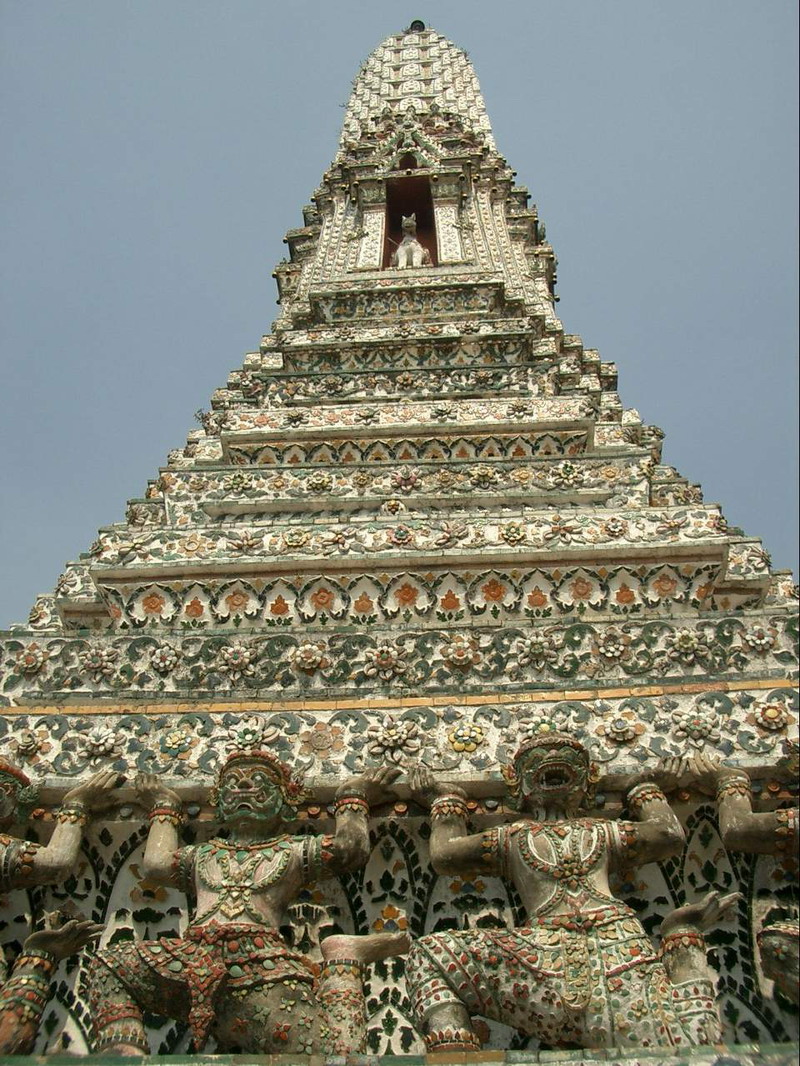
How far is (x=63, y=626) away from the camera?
9156 mm

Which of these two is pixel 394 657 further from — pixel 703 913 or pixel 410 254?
pixel 410 254

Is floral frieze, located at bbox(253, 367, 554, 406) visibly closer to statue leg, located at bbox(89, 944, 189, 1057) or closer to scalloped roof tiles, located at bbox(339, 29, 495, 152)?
statue leg, located at bbox(89, 944, 189, 1057)

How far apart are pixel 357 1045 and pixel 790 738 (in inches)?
123

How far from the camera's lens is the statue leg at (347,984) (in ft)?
17.2

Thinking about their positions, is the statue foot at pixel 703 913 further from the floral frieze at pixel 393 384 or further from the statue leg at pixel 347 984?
the floral frieze at pixel 393 384

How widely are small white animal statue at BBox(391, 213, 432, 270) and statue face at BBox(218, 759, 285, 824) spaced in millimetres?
11346

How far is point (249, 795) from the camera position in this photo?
6215 mm

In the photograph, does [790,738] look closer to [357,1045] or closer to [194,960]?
[357,1045]

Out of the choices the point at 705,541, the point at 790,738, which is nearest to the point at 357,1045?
the point at 790,738

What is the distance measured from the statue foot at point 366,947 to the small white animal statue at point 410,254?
1221cm

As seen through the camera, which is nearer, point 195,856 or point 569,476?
point 195,856

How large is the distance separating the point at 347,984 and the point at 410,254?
1294cm

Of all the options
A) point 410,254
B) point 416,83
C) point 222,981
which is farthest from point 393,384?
point 416,83

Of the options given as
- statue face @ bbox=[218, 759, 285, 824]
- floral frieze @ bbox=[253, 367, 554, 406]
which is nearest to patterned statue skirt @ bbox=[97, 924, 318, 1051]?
statue face @ bbox=[218, 759, 285, 824]
